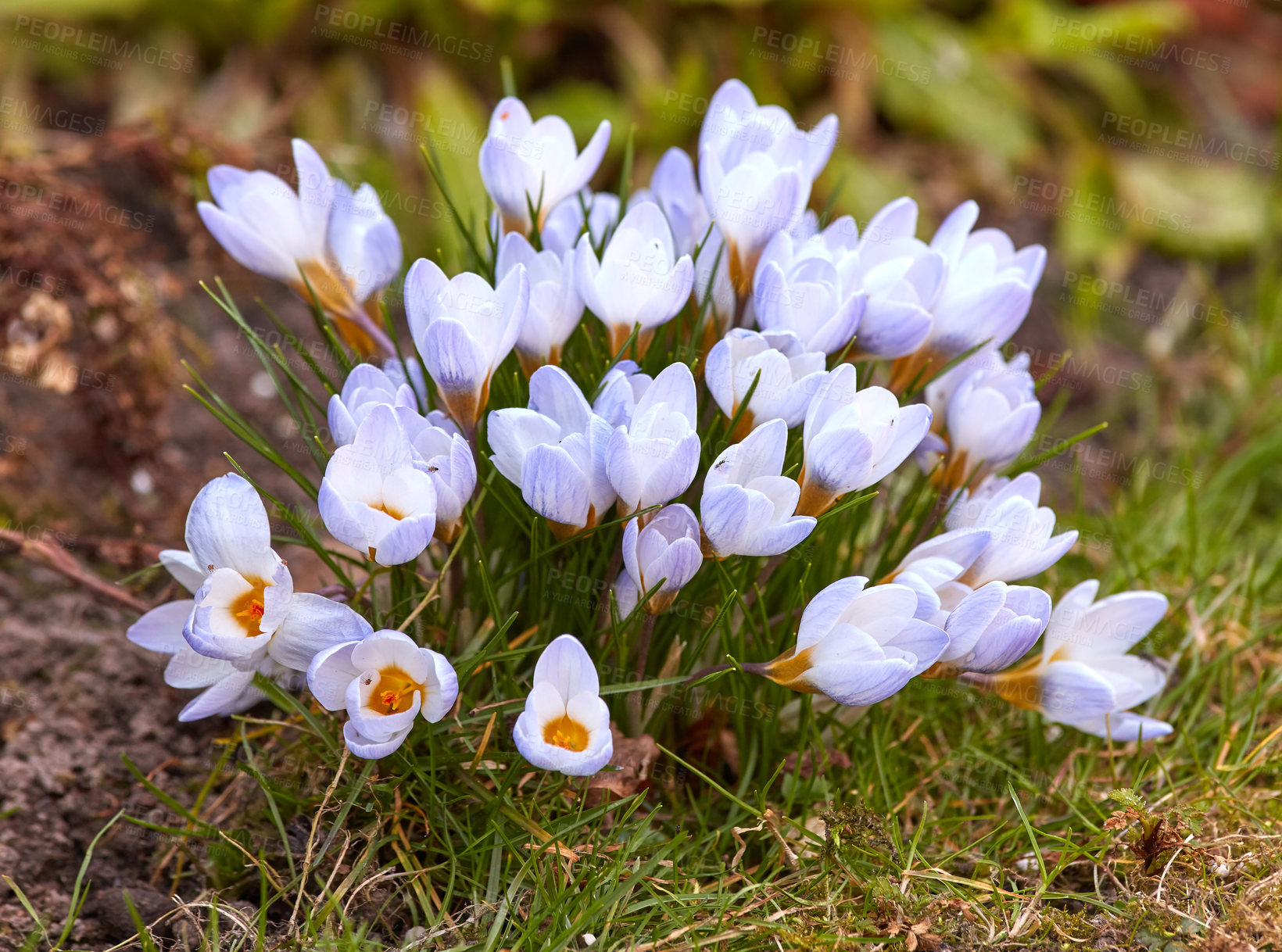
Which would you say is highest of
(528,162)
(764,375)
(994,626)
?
(528,162)

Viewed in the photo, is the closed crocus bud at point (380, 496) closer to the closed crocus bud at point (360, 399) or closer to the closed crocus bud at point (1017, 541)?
the closed crocus bud at point (360, 399)

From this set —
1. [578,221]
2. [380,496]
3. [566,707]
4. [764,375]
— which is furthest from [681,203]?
[566,707]

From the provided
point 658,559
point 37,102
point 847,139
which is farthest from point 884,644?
point 37,102

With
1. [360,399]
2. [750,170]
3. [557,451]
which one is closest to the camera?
[557,451]

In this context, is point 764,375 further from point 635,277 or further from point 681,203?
point 681,203

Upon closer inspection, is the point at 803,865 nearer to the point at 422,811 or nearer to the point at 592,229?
the point at 422,811

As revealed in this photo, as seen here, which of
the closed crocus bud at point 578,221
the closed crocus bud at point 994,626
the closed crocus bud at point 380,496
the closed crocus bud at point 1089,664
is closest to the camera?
the closed crocus bud at point 380,496

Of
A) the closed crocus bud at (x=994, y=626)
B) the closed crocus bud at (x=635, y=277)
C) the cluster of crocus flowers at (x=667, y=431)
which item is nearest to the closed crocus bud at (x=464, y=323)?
the cluster of crocus flowers at (x=667, y=431)
